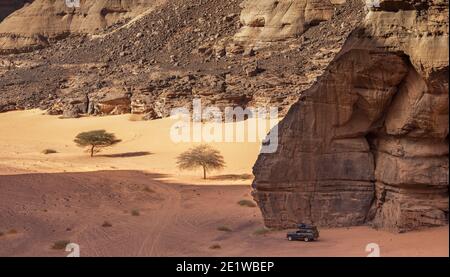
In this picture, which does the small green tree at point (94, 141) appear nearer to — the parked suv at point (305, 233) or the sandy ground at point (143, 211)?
the sandy ground at point (143, 211)

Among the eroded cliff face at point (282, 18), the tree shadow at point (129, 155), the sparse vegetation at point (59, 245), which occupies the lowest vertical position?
the sparse vegetation at point (59, 245)

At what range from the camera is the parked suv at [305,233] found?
19.4 meters

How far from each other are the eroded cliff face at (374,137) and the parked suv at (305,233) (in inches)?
46.6

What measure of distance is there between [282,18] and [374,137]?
163 ft

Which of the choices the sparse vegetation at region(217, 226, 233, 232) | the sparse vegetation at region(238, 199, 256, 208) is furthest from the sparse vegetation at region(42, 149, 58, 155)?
the sparse vegetation at region(217, 226, 233, 232)

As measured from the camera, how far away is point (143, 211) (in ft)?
91.7

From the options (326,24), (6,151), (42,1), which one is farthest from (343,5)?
(42,1)

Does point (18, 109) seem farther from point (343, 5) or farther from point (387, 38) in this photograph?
point (387, 38)

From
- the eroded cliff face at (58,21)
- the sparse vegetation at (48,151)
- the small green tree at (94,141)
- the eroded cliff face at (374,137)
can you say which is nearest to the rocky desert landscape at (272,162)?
the eroded cliff face at (374,137)

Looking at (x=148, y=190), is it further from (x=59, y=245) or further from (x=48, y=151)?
(x=48, y=151)

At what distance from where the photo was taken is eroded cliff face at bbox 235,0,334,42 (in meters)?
68.9

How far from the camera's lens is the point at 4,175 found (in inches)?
1388

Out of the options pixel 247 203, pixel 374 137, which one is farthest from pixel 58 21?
pixel 374 137

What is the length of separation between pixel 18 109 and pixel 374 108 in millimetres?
54125
